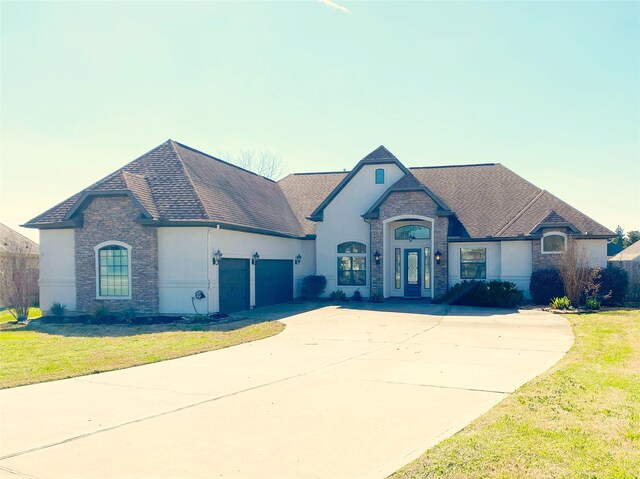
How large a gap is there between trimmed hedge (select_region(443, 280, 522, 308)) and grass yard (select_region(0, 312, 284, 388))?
9.93m

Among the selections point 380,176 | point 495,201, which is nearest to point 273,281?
point 380,176

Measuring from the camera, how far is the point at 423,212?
25.5 m

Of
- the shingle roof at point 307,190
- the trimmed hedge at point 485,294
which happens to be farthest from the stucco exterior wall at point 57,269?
the trimmed hedge at point 485,294

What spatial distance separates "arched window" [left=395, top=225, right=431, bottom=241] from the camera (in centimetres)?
2709

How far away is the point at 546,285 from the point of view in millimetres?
23875

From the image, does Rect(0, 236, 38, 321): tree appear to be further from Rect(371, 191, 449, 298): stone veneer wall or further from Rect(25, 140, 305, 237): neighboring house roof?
Rect(371, 191, 449, 298): stone veneer wall

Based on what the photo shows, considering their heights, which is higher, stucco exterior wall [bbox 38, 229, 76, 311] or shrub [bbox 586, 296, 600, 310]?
stucco exterior wall [bbox 38, 229, 76, 311]

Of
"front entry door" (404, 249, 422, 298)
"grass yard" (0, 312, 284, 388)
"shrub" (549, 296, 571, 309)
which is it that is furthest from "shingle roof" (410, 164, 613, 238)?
"grass yard" (0, 312, 284, 388)

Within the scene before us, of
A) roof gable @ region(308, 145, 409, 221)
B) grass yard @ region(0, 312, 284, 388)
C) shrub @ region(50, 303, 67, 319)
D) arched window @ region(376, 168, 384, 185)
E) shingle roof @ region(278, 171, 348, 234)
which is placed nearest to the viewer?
grass yard @ region(0, 312, 284, 388)

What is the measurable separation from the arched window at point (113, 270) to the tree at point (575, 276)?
17.1 metres

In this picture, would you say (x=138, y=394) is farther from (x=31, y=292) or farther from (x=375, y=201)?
(x=375, y=201)

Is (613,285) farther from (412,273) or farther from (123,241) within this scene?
(123,241)

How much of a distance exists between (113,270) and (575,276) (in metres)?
17.9

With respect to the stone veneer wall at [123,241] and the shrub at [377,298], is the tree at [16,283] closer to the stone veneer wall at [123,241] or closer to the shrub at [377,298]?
the stone veneer wall at [123,241]
